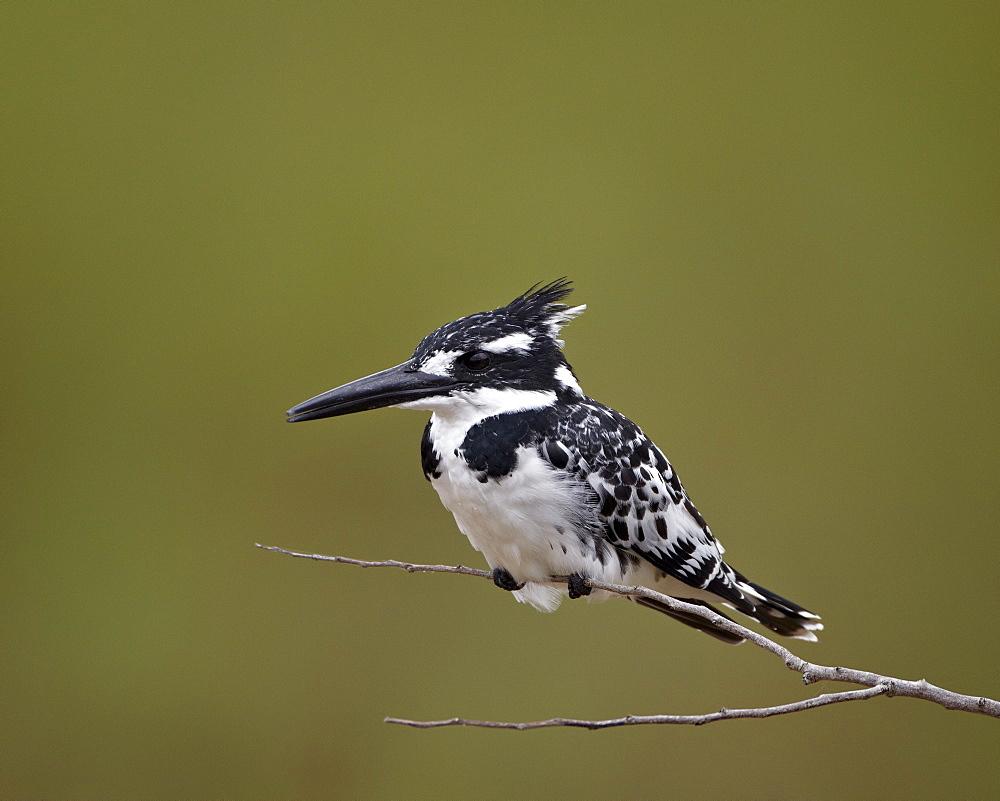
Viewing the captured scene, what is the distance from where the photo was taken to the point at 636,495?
4.38 ft

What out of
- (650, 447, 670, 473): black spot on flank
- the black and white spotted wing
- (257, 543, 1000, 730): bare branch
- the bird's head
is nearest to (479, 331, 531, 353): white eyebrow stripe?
the bird's head

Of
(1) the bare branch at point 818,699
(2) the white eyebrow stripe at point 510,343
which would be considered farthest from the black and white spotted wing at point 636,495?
(1) the bare branch at point 818,699

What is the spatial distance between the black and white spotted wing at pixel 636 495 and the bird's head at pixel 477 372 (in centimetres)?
7

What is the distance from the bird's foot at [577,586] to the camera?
1289 millimetres

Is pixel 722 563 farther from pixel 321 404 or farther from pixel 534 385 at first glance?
pixel 321 404

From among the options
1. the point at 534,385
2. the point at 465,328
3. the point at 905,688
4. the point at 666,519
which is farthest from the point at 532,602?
the point at 905,688

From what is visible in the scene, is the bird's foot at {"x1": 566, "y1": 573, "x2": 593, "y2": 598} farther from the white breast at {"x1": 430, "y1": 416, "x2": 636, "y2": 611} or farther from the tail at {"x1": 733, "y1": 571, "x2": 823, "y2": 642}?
the tail at {"x1": 733, "y1": 571, "x2": 823, "y2": 642}

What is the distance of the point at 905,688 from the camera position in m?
0.99

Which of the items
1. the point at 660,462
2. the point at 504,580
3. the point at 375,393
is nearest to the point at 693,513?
the point at 660,462

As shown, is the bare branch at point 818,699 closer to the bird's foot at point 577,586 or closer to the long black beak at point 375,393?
the bird's foot at point 577,586

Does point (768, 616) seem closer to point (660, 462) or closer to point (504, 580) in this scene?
point (660, 462)

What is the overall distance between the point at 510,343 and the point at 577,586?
1.22 feet

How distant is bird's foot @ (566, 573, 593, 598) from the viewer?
129 centimetres

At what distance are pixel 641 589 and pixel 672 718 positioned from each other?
22 cm
